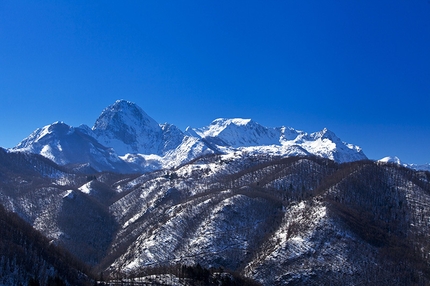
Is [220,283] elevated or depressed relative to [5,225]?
depressed

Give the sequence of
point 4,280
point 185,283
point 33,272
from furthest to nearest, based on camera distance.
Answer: point 185,283 < point 33,272 < point 4,280

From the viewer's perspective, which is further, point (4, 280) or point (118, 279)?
point (118, 279)

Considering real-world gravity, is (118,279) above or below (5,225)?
below

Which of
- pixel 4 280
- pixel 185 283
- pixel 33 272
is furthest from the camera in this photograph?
pixel 185 283

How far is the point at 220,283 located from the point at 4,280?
87.0 meters

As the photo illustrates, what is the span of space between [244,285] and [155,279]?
4090cm

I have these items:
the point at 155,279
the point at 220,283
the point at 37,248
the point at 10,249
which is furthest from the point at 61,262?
the point at 220,283

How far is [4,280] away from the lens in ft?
527

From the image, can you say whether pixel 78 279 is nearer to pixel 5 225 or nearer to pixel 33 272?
pixel 33 272

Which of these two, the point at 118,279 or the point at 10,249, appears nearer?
the point at 10,249

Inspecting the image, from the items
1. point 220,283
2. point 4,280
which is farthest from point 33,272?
point 220,283

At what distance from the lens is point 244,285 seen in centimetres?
19962

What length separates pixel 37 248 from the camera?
7564 inches

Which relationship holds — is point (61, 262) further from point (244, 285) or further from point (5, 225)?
point (244, 285)
